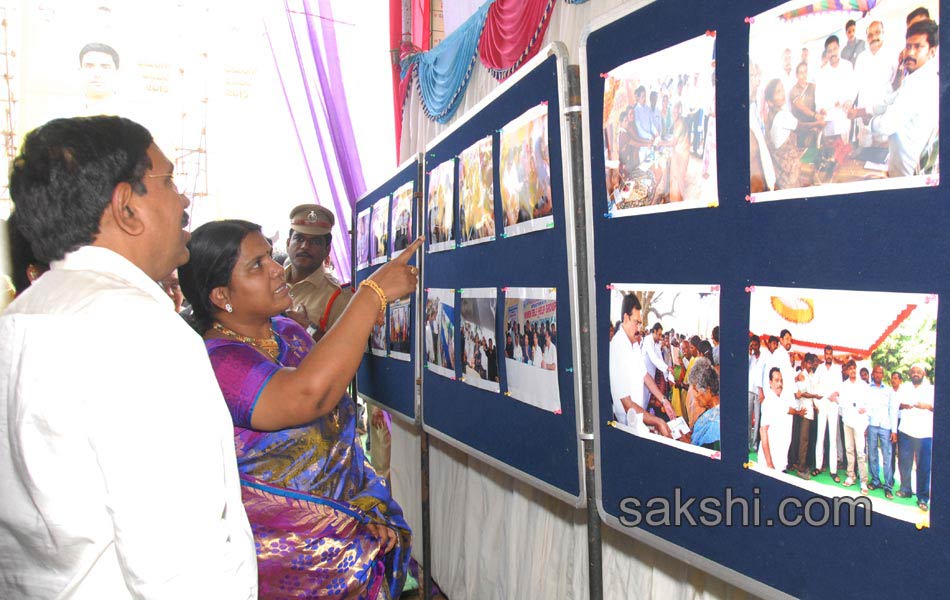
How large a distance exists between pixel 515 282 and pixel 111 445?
100 cm

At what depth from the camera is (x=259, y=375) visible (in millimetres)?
1533

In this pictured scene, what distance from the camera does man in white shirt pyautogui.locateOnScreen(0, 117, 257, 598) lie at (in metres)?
0.79

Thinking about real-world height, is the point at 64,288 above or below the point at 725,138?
below

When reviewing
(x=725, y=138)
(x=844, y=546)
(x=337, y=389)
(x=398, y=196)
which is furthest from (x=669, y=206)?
(x=398, y=196)

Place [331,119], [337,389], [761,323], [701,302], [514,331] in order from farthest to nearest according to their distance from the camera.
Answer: [331,119] → [514,331] → [337,389] → [701,302] → [761,323]

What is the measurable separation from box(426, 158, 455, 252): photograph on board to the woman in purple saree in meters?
0.28

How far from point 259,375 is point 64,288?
0.70m

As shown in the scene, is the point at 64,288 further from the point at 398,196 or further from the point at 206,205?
the point at 206,205

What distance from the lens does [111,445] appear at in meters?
0.79

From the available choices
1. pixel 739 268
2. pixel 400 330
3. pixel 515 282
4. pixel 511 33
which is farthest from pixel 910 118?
pixel 400 330

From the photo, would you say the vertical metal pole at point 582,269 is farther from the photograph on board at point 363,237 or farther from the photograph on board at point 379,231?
the photograph on board at point 363,237

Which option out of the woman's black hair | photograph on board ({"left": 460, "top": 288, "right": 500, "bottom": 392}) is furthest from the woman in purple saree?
photograph on board ({"left": 460, "top": 288, "right": 500, "bottom": 392})

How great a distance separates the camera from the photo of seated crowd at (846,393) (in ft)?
2.60
